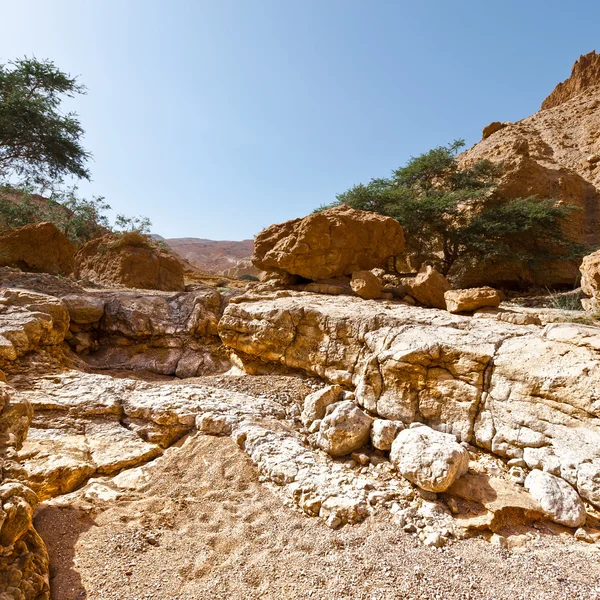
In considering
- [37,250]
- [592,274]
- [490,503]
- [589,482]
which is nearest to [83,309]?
[37,250]

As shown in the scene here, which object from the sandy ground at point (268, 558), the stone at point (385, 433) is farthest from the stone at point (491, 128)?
the sandy ground at point (268, 558)

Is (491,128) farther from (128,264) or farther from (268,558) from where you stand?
(268,558)

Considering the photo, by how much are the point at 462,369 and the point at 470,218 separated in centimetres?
766

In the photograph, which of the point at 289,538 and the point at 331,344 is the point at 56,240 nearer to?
the point at 331,344

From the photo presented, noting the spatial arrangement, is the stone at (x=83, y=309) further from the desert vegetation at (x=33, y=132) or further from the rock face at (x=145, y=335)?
the desert vegetation at (x=33, y=132)

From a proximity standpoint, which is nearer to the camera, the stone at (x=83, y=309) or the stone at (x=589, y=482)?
the stone at (x=589, y=482)

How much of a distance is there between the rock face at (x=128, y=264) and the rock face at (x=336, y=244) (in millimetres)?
4504

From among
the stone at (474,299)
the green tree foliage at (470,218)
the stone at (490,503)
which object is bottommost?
the stone at (490,503)

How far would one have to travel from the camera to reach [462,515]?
2.71 m

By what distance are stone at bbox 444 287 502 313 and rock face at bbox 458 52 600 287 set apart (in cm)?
566

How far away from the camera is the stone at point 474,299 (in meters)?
4.88

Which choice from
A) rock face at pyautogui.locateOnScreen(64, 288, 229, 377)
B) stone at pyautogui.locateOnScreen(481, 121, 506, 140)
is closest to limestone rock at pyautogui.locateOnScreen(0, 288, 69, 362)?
rock face at pyautogui.locateOnScreen(64, 288, 229, 377)

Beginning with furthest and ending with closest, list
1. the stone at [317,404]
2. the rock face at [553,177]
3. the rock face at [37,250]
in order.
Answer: the rock face at [553,177] → the rock face at [37,250] → the stone at [317,404]

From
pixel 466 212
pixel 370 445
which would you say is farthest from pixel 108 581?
pixel 466 212
